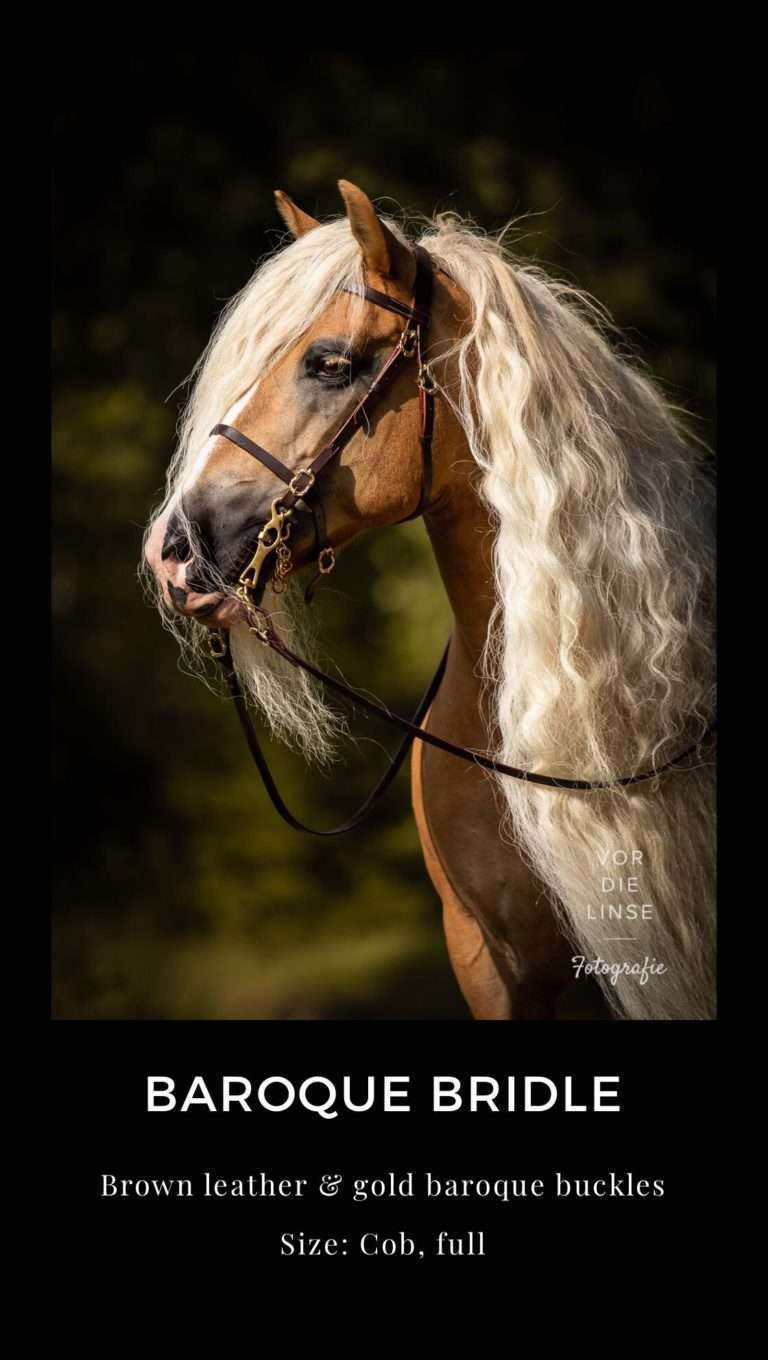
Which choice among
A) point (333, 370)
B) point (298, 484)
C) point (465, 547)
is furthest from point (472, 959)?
point (333, 370)

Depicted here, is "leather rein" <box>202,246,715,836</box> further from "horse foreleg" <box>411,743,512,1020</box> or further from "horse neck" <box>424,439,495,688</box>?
"horse foreleg" <box>411,743,512,1020</box>

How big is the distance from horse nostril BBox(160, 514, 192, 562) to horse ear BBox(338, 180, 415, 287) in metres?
0.41

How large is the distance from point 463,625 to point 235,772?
895 mm

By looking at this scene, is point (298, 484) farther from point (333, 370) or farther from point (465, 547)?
point (465, 547)


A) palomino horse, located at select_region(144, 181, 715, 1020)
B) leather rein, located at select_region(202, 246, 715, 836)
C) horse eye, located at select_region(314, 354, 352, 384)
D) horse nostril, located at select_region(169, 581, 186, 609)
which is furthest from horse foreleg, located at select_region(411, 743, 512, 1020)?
horse eye, located at select_region(314, 354, 352, 384)

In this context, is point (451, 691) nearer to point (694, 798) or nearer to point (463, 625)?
point (463, 625)

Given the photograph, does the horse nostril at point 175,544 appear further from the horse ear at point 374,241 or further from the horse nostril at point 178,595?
the horse ear at point 374,241

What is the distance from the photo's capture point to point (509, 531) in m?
1.40

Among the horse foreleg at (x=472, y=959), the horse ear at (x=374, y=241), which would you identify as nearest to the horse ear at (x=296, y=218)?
the horse ear at (x=374, y=241)

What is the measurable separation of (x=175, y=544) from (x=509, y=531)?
42 centimetres

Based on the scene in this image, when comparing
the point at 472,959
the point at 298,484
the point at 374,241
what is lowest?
the point at 472,959

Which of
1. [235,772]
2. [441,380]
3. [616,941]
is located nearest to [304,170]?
[441,380]

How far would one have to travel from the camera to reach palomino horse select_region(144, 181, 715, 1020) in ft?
4.50

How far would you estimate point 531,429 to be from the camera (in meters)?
1.39
